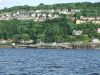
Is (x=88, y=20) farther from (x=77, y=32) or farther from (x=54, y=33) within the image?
(x=54, y=33)

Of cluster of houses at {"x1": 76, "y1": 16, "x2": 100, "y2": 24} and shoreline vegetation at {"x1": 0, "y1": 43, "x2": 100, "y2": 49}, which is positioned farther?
cluster of houses at {"x1": 76, "y1": 16, "x2": 100, "y2": 24}

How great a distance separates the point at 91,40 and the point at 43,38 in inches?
456

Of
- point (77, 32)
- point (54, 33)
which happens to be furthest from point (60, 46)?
point (77, 32)

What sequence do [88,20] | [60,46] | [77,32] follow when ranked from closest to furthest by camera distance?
[60,46]
[77,32]
[88,20]

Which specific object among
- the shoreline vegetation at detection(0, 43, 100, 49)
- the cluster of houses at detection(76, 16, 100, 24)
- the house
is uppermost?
the cluster of houses at detection(76, 16, 100, 24)

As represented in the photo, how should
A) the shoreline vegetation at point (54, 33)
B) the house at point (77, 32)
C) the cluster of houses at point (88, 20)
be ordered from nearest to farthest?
the shoreline vegetation at point (54, 33), the house at point (77, 32), the cluster of houses at point (88, 20)

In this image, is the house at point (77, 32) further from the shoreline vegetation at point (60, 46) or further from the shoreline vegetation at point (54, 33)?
the shoreline vegetation at point (60, 46)

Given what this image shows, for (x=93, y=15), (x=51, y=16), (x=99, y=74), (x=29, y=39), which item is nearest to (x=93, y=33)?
(x=29, y=39)

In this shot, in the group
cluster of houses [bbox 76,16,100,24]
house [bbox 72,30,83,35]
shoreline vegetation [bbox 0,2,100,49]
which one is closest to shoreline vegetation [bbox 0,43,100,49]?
shoreline vegetation [bbox 0,2,100,49]

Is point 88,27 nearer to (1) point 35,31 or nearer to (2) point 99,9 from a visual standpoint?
(1) point 35,31

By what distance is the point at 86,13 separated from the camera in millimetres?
189250

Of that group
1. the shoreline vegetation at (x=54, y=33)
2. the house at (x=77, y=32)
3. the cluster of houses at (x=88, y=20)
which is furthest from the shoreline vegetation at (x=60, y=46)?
the cluster of houses at (x=88, y=20)

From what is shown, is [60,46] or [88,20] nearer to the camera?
[60,46]

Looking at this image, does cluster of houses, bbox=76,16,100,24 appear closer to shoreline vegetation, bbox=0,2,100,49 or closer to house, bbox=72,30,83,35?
shoreline vegetation, bbox=0,2,100,49
